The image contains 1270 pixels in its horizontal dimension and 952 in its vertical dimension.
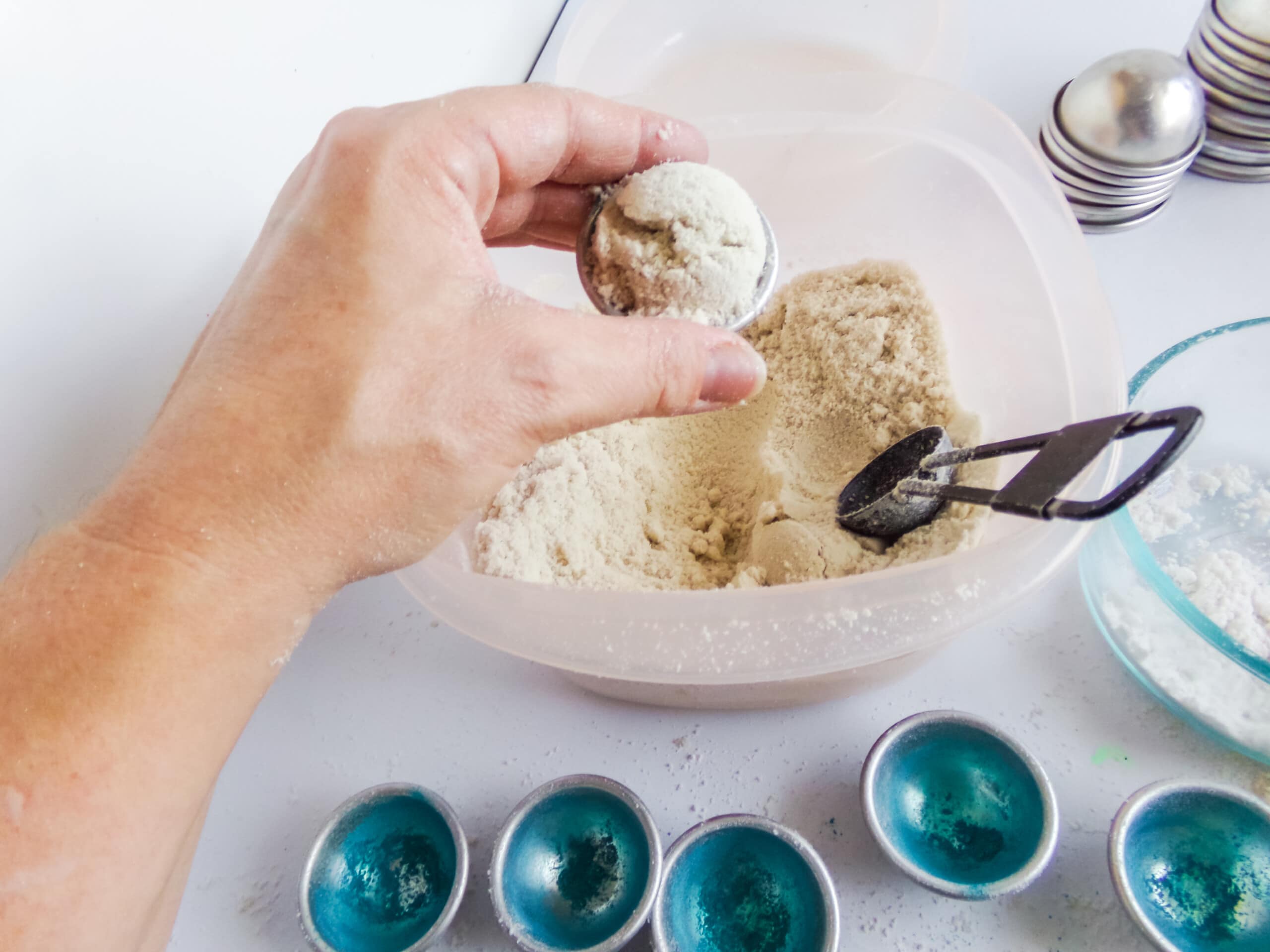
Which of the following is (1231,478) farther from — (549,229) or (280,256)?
(280,256)

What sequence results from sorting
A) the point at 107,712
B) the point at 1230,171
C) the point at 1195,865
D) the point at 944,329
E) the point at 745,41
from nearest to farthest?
the point at 107,712, the point at 1195,865, the point at 944,329, the point at 1230,171, the point at 745,41

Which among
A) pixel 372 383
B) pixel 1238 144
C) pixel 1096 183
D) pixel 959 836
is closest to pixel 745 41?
pixel 1096 183

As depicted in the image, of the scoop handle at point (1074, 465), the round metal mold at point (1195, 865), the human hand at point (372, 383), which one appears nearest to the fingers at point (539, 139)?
the human hand at point (372, 383)

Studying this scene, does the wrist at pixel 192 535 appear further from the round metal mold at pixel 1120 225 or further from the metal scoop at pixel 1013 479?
the round metal mold at pixel 1120 225

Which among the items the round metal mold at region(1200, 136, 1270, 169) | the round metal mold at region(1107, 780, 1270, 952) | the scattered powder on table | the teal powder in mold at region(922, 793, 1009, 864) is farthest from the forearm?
the round metal mold at region(1200, 136, 1270, 169)

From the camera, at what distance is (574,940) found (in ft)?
1.70

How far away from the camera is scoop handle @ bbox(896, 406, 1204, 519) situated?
14.9 inches

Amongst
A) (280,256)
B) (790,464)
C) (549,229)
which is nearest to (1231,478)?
(790,464)

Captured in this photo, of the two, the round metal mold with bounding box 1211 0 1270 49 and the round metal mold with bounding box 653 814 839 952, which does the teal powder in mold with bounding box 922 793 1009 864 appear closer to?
the round metal mold with bounding box 653 814 839 952

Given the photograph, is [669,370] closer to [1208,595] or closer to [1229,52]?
[1208,595]

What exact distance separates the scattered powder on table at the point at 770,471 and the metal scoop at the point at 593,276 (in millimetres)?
112

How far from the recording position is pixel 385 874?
1.83 feet

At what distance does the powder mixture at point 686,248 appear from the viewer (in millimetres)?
571

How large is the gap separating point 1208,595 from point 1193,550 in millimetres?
70
